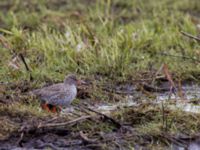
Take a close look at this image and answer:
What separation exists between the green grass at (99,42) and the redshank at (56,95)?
0.94m

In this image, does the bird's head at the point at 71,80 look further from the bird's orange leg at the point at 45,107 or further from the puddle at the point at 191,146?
the puddle at the point at 191,146

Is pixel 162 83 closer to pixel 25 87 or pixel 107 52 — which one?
pixel 107 52

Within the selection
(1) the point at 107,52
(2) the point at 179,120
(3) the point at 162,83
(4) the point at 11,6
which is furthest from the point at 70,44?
(4) the point at 11,6

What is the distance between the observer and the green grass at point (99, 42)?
29.0ft

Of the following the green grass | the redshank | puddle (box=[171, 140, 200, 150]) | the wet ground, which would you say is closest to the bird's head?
the redshank

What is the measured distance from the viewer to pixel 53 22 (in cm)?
1152

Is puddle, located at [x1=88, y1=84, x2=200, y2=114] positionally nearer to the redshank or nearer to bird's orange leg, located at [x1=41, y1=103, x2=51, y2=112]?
the redshank

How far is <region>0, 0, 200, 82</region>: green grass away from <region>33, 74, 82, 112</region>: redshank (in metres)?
0.94

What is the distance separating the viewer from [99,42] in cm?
955

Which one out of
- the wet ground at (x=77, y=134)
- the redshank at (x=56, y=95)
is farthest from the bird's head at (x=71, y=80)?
the wet ground at (x=77, y=134)

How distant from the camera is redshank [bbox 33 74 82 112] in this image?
24.1 feet

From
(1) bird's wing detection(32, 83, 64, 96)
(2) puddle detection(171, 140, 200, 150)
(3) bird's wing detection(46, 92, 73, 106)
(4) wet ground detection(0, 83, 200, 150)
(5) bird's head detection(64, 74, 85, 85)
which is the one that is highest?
(5) bird's head detection(64, 74, 85, 85)

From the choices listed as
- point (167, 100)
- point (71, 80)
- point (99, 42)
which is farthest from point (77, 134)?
point (99, 42)

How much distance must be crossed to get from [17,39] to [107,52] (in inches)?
49.1
